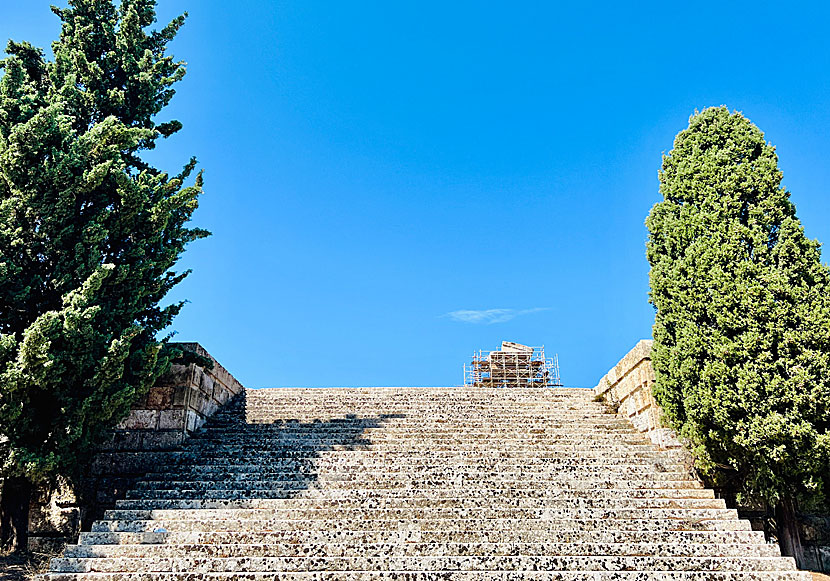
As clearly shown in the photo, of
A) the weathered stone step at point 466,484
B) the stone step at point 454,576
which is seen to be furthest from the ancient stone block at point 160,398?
the stone step at point 454,576

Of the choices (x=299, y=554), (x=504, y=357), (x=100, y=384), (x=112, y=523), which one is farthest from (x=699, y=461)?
(x=504, y=357)

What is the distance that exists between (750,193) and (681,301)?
172 cm

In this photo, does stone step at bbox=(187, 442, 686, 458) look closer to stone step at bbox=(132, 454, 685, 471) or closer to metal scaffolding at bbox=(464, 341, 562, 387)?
stone step at bbox=(132, 454, 685, 471)

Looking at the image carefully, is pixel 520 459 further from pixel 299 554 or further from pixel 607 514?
pixel 299 554

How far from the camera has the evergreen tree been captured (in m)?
6.22

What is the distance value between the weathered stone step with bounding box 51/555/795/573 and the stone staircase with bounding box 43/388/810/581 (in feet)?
0.04

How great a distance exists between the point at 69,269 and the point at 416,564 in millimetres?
5266

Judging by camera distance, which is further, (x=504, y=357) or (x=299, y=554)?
(x=504, y=357)

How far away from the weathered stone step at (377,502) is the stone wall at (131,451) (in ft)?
3.98

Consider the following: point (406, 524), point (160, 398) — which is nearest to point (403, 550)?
point (406, 524)

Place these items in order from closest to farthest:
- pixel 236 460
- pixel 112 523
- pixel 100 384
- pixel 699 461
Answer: pixel 112 523 < pixel 100 384 < pixel 699 461 < pixel 236 460

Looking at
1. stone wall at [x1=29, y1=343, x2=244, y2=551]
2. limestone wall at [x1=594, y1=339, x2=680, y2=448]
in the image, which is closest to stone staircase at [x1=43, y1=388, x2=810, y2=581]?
limestone wall at [x1=594, y1=339, x2=680, y2=448]

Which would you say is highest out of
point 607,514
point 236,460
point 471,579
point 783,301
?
point 783,301

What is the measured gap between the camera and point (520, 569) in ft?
16.2
